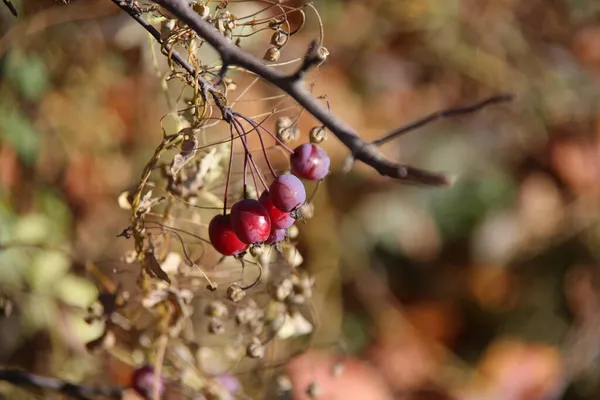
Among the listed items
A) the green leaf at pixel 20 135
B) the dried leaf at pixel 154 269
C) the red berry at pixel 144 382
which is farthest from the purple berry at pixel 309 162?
the green leaf at pixel 20 135

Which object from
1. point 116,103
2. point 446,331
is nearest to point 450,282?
point 446,331

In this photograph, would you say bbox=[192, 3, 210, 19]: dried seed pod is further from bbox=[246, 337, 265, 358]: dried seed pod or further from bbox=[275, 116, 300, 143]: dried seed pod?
bbox=[246, 337, 265, 358]: dried seed pod

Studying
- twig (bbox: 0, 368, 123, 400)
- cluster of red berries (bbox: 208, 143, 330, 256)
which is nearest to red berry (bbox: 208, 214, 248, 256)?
cluster of red berries (bbox: 208, 143, 330, 256)

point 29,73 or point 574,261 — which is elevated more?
point 29,73

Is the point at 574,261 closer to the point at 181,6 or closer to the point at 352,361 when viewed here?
the point at 352,361

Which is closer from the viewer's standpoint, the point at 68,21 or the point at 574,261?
the point at 68,21

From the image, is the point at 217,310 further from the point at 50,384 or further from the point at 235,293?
the point at 50,384
